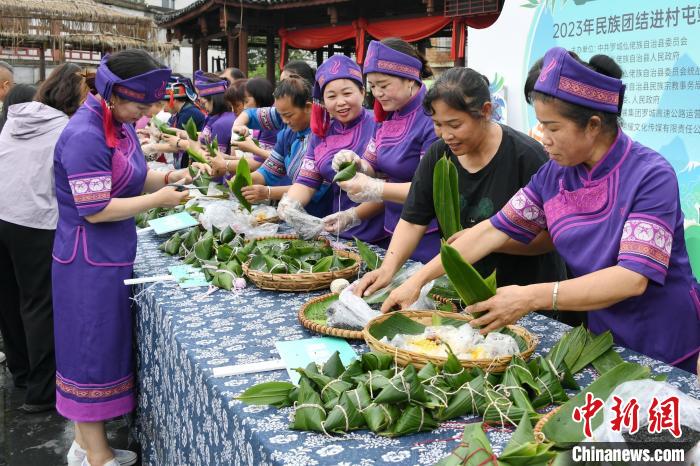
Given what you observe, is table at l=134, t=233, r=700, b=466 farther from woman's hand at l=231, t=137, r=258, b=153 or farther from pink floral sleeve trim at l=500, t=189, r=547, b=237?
woman's hand at l=231, t=137, r=258, b=153

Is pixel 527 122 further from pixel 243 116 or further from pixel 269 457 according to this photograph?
pixel 269 457

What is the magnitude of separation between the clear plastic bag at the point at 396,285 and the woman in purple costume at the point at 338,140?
0.64 m

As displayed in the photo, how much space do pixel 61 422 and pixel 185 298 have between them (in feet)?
4.74

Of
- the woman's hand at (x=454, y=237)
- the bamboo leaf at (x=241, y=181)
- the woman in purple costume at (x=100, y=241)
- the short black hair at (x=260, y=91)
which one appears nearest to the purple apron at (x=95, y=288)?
the woman in purple costume at (x=100, y=241)

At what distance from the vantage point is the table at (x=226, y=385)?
126 cm

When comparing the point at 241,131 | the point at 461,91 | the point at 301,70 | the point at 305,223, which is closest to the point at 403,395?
the point at 461,91

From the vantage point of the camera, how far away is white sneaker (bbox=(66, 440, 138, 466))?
2.59 metres

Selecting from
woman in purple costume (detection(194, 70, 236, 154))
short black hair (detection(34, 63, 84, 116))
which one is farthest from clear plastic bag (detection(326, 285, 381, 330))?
woman in purple costume (detection(194, 70, 236, 154))

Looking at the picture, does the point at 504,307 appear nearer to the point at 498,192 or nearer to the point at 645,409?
the point at 645,409

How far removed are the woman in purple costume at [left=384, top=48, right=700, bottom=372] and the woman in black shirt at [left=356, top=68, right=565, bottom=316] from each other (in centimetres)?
32

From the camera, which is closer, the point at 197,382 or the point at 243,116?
the point at 197,382

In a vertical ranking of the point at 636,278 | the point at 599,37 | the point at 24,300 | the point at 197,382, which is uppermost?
the point at 599,37

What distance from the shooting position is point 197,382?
173 centimetres

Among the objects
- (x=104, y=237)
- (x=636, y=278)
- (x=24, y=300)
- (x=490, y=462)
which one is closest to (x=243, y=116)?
(x=24, y=300)
